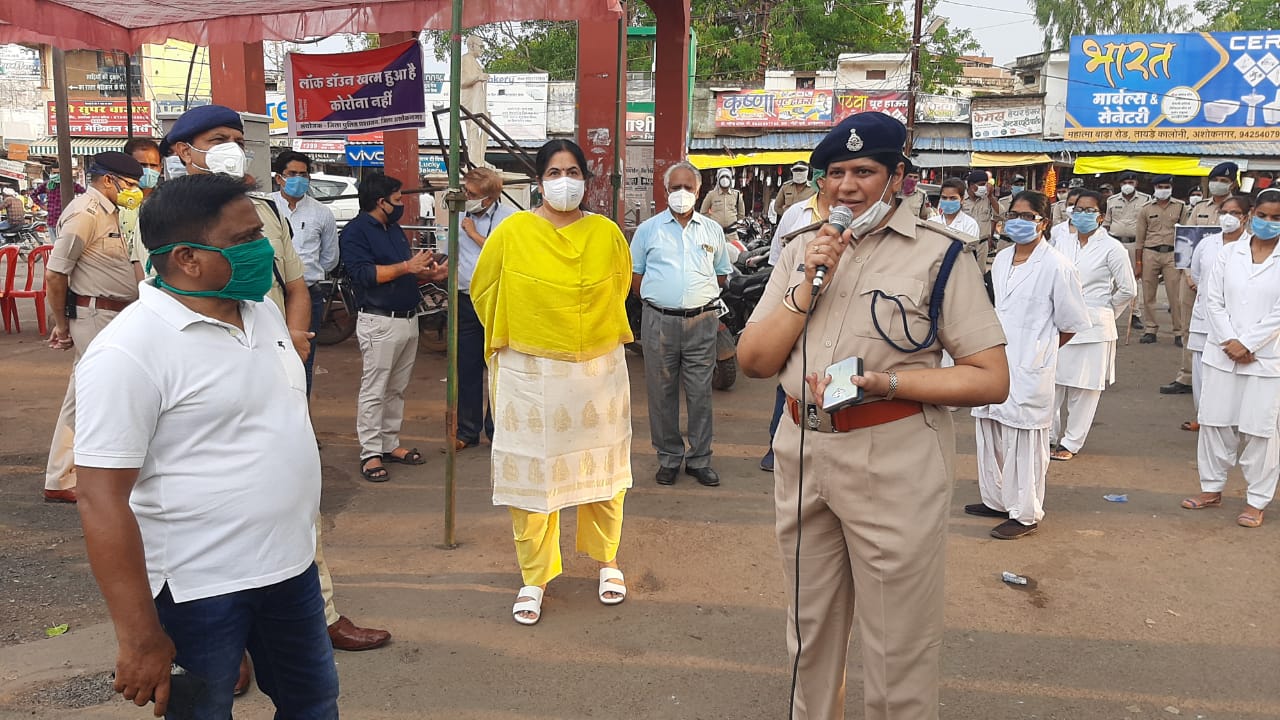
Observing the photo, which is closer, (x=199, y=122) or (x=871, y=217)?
(x=871, y=217)

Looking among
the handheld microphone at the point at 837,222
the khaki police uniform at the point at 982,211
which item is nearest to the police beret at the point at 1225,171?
the khaki police uniform at the point at 982,211

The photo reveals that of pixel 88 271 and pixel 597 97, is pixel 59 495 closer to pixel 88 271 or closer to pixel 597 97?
pixel 88 271

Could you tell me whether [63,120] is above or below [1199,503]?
above

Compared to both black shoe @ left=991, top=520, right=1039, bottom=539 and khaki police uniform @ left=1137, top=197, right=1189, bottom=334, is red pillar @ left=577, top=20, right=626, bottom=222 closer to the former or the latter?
black shoe @ left=991, top=520, right=1039, bottom=539

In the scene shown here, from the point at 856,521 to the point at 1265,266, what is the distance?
13.4 feet

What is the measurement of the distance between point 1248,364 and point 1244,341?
5.1 inches

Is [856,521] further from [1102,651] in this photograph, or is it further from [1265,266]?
[1265,266]

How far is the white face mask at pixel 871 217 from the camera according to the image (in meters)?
2.44

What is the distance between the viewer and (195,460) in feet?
6.55

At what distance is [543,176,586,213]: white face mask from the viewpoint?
12.8 ft

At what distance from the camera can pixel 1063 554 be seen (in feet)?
15.7

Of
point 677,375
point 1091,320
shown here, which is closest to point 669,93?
point 677,375

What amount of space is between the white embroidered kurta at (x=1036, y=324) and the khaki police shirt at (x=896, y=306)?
2.72 meters

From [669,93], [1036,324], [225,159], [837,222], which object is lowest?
[1036,324]
